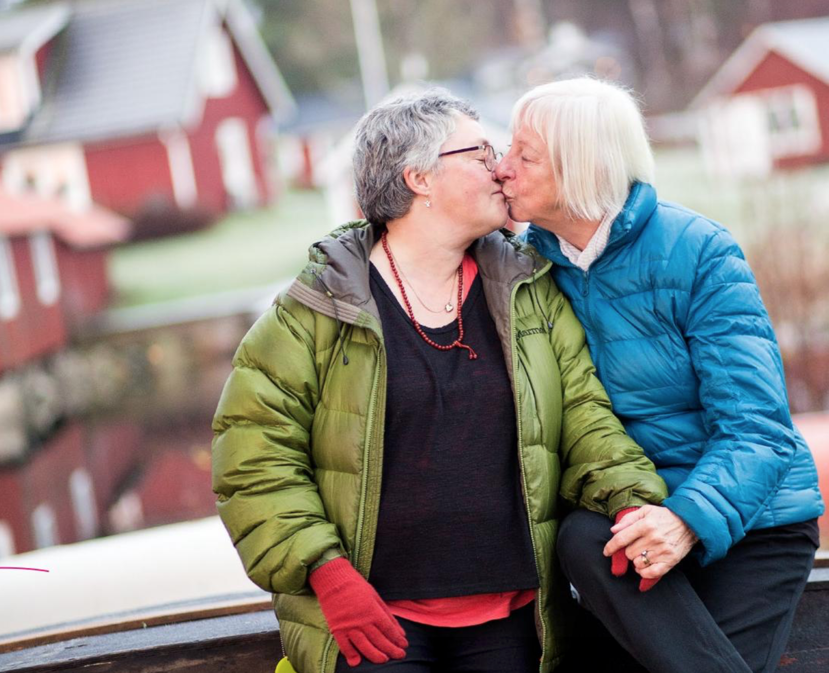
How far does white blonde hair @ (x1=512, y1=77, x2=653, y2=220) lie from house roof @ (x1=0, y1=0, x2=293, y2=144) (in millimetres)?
6149

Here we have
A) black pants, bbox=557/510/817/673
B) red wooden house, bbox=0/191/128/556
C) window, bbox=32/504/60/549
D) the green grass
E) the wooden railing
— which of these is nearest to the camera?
black pants, bbox=557/510/817/673

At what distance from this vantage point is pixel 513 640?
1.69 m

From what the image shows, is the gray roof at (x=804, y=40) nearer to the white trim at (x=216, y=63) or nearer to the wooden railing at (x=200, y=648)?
the white trim at (x=216, y=63)

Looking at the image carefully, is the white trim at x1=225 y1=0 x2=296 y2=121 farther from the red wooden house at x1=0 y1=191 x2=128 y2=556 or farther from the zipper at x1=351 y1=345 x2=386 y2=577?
the zipper at x1=351 y1=345 x2=386 y2=577

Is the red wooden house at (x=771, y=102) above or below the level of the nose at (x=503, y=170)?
above

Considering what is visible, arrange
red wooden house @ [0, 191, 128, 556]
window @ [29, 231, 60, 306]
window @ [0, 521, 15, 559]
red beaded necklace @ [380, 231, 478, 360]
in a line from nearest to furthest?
1. red beaded necklace @ [380, 231, 478, 360]
2. window @ [0, 521, 15, 559]
3. red wooden house @ [0, 191, 128, 556]
4. window @ [29, 231, 60, 306]

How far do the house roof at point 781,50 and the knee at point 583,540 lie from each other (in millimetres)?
6867

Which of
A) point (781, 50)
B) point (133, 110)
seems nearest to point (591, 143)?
point (133, 110)

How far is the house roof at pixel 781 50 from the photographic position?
787cm

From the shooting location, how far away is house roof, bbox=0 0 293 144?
7.75m

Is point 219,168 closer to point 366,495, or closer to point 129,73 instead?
point 129,73

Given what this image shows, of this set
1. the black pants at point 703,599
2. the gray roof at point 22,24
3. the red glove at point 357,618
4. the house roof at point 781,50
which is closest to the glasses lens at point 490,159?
the black pants at point 703,599

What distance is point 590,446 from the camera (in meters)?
1.72

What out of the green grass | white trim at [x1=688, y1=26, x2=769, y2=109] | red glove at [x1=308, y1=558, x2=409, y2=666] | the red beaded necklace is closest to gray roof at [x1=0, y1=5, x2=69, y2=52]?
the green grass
